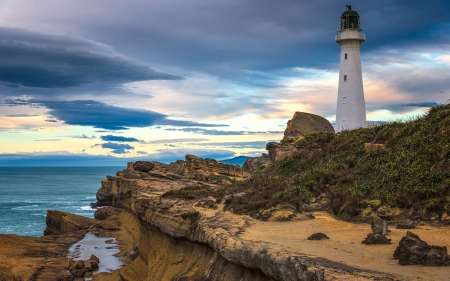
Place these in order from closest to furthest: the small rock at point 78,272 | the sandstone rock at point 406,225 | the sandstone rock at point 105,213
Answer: the sandstone rock at point 406,225 < the small rock at point 78,272 < the sandstone rock at point 105,213

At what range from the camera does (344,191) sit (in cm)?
1839

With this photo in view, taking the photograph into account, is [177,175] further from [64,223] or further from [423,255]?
[423,255]

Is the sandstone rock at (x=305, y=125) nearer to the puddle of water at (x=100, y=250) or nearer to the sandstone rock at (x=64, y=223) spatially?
the sandstone rock at (x=64, y=223)

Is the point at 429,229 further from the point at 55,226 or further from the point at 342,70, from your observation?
the point at 55,226

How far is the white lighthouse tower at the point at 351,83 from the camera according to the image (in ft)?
125

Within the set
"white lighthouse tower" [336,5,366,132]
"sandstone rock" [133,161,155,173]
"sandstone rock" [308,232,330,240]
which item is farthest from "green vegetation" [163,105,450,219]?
"sandstone rock" [133,161,155,173]

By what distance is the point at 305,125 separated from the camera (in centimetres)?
5525

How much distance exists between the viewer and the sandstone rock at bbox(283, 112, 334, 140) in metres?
53.2

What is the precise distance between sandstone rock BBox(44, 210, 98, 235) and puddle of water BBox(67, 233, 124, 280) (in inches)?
133

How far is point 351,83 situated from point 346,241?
27.6m

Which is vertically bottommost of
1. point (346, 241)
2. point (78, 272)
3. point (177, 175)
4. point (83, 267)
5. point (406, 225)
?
point (78, 272)

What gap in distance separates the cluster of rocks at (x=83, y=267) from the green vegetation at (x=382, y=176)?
7234 millimetres

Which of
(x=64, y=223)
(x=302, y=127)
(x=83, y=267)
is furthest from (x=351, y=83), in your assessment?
(x=64, y=223)

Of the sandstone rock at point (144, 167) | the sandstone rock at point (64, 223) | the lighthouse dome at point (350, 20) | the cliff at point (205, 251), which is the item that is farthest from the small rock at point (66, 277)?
the lighthouse dome at point (350, 20)
